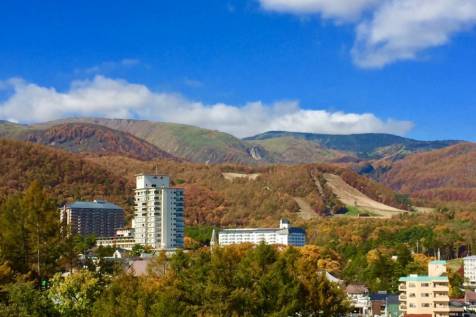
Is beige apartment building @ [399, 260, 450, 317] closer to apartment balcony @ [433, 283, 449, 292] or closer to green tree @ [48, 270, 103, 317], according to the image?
apartment balcony @ [433, 283, 449, 292]

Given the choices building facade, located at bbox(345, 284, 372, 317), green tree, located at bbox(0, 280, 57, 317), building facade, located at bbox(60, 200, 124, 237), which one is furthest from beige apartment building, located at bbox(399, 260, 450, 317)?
building facade, located at bbox(60, 200, 124, 237)

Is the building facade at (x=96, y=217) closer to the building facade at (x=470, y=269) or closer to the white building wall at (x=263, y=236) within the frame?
the white building wall at (x=263, y=236)

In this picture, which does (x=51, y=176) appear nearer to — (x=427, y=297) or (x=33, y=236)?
(x=427, y=297)

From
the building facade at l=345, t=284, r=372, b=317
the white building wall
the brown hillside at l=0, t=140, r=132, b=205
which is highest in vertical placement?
the brown hillside at l=0, t=140, r=132, b=205

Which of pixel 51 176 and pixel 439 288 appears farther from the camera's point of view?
pixel 51 176

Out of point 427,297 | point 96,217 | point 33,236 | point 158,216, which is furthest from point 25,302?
point 96,217

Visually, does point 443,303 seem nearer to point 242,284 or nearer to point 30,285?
point 242,284
